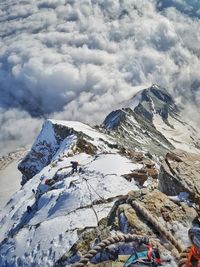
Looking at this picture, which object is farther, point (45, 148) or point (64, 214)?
point (45, 148)

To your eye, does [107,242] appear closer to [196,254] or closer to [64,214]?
[196,254]

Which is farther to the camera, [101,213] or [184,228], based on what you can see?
[101,213]

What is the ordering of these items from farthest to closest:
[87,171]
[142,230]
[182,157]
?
1. [87,171]
2. [182,157]
3. [142,230]

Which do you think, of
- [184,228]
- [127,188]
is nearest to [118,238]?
[184,228]

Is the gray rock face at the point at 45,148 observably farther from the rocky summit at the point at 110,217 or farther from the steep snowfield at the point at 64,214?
the rocky summit at the point at 110,217

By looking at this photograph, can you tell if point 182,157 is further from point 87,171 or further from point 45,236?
point 87,171

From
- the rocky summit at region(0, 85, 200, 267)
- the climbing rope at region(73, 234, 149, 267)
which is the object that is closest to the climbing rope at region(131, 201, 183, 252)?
the rocky summit at region(0, 85, 200, 267)

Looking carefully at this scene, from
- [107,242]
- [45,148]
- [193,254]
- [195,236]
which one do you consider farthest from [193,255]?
[45,148]

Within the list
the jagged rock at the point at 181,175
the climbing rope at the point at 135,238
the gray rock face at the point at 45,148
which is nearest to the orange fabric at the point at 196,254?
the climbing rope at the point at 135,238

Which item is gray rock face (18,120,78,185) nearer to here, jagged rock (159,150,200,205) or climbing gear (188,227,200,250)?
jagged rock (159,150,200,205)
